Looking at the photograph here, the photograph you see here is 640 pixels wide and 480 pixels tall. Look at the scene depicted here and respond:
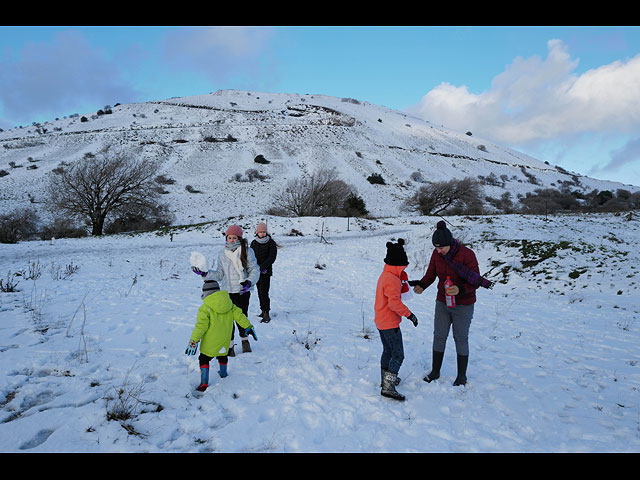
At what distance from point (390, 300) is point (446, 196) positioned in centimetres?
3527

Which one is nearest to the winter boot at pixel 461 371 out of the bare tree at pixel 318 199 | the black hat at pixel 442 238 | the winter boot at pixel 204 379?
the black hat at pixel 442 238

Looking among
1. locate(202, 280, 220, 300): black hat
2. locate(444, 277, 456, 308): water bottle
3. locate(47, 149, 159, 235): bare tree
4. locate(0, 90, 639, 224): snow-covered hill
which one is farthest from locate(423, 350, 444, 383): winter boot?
locate(0, 90, 639, 224): snow-covered hill

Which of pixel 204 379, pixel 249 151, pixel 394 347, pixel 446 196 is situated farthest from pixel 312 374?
pixel 249 151

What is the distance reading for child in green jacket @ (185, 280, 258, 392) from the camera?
3.93 meters

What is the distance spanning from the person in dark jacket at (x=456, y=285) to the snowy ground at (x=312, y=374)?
657 millimetres

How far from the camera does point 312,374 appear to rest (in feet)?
15.3

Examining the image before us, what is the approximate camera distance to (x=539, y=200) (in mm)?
43344

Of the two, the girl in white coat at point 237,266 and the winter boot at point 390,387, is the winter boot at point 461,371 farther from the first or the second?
the girl in white coat at point 237,266

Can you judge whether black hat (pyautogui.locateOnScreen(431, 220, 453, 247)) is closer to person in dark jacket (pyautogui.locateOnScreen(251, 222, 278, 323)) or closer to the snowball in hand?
the snowball in hand

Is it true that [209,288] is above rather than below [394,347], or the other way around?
above

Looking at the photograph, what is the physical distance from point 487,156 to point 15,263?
91075 mm

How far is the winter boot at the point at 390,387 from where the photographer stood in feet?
13.0

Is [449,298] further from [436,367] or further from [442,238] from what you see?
[436,367]
